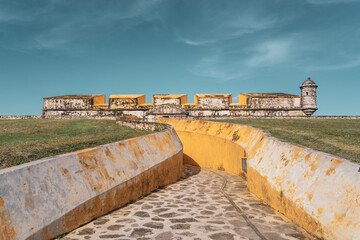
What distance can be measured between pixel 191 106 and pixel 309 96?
1253cm

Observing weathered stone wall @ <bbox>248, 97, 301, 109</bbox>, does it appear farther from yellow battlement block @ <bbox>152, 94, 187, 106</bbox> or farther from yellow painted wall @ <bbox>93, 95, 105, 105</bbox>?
yellow painted wall @ <bbox>93, 95, 105, 105</bbox>

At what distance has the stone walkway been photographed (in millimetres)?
3656

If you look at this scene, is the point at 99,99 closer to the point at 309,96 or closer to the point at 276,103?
the point at 276,103

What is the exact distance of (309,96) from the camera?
28.0 m

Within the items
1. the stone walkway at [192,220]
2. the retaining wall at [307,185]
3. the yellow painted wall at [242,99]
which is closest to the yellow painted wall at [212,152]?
the retaining wall at [307,185]

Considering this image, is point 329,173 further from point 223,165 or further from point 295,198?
point 223,165

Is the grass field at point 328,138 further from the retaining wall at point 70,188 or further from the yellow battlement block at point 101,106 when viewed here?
the yellow battlement block at point 101,106

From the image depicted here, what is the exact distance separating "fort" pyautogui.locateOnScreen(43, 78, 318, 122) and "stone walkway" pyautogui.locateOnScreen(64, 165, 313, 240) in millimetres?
20720

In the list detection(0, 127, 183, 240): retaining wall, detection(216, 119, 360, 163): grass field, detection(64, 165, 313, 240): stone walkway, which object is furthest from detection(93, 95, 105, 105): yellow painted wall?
detection(64, 165, 313, 240): stone walkway

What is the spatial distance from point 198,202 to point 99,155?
2.26 metres

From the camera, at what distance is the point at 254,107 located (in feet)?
94.0

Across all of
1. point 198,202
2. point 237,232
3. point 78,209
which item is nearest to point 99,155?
point 78,209

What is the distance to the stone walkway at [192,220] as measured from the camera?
12.0 feet

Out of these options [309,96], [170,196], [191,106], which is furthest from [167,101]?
[170,196]
